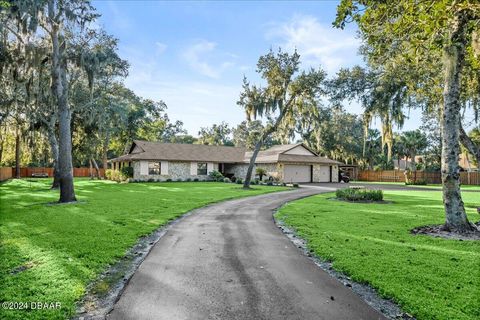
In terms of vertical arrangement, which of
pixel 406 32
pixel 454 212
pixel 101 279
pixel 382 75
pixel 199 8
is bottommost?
pixel 101 279

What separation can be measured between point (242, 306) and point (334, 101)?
1378 centimetres

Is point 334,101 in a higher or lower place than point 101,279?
higher

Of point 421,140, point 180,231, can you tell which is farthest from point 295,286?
point 421,140

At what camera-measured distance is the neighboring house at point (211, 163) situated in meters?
30.5

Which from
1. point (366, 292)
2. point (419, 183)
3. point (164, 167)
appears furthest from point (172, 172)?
point (366, 292)

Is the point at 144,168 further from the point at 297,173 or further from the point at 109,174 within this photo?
the point at 297,173

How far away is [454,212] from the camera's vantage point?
7.76m

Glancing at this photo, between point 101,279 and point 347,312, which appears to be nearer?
point 347,312

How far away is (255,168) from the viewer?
3403cm

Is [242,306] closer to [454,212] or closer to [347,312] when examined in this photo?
[347,312]

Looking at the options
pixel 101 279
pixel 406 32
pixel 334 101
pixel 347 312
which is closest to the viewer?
pixel 347 312

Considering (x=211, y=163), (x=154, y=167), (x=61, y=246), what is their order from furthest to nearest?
(x=211, y=163)
(x=154, y=167)
(x=61, y=246)

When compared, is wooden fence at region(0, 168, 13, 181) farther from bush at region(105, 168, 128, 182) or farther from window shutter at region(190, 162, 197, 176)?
window shutter at region(190, 162, 197, 176)

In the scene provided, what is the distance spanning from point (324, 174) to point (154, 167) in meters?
19.3
